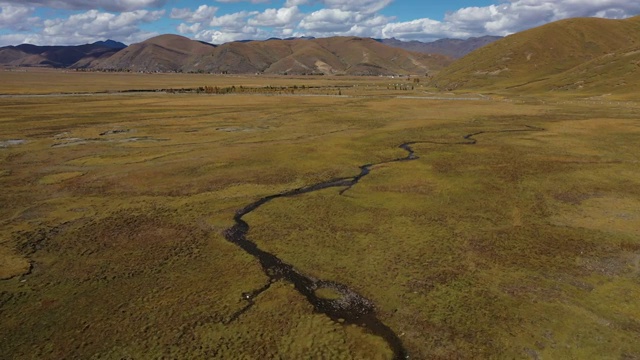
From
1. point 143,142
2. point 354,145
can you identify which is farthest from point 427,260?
point 143,142

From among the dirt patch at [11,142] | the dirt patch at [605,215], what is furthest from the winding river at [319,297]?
the dirt patch at [11,142]

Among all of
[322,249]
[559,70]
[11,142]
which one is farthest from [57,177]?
[559,70]

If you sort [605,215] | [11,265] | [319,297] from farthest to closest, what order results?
[605,215] < [11,265] < [319,297]

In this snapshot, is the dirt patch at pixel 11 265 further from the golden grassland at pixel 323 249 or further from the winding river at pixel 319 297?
the winding river at pixel 319 297

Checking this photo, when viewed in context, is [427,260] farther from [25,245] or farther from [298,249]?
[25,245]

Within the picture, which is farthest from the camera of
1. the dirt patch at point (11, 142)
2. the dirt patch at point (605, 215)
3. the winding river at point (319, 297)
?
the dirt patch at point (11, 142)

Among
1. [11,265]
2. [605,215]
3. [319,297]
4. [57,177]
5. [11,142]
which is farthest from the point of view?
[11,142]

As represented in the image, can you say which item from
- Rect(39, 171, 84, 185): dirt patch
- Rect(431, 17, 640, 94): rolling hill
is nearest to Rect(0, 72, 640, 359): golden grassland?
Rect(39, 171, 84, 185): dirt patch

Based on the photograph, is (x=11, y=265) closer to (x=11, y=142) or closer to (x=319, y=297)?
(x=319, y=297)

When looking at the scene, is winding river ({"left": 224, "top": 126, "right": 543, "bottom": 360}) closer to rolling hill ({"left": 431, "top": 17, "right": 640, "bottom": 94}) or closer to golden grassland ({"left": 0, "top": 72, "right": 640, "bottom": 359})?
golden grassland ({"left": 0, "top": 72, "right": 640, "bottom": 359})
